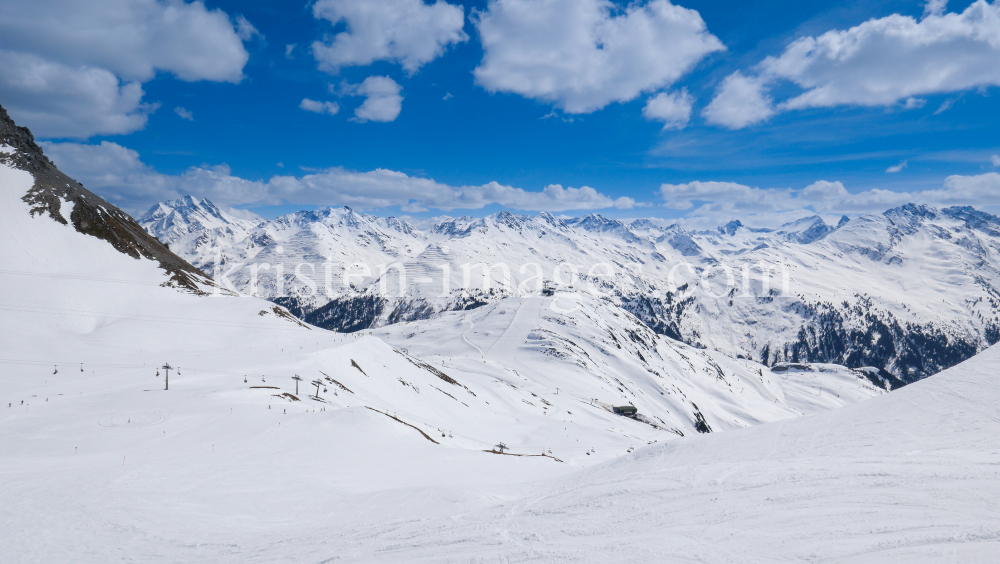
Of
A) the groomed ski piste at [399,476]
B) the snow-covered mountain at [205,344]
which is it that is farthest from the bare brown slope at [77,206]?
the groomed ski piste at [399,476]

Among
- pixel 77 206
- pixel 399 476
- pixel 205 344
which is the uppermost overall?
pixel 77 206

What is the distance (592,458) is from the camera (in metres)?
38.2

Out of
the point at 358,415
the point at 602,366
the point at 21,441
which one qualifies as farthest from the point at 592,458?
the point at 602,366

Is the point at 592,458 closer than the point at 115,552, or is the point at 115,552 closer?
the point at 115,552

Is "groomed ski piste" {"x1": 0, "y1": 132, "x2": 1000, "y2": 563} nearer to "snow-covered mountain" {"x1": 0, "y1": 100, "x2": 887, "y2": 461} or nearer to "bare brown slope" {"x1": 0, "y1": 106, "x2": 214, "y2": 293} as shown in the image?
"snow-covered mountain" {"x1": 0, "y1": 100, "x2": 887, "y2": 461}

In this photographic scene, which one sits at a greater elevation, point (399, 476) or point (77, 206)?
point (77, 206)

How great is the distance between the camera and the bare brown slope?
65562 mm

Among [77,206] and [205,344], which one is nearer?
[205,344]

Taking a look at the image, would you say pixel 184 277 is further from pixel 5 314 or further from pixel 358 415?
pixel 358 415

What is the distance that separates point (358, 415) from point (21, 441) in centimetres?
1489

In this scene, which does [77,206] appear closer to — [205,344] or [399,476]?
[205,344]

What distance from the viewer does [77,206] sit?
68.3 metres

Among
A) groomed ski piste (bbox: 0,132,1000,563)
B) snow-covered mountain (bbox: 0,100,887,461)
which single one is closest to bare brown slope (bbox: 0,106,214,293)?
snow-covered mountain (bbox: 0,100,887,461)

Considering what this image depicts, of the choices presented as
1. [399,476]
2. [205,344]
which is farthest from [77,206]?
[399,476]
